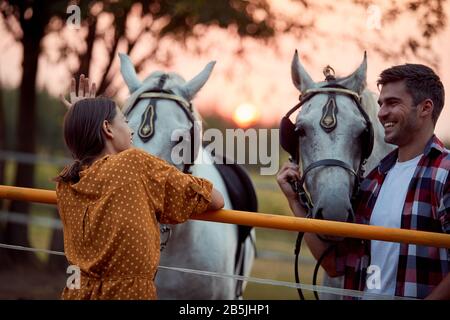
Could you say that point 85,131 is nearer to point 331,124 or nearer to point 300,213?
point 300,213

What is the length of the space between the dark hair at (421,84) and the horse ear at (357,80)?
0.69 meters

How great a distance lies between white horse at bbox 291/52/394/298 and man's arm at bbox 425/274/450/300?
661mm

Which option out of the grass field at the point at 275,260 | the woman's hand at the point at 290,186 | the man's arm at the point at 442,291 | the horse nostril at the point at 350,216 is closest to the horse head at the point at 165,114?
the woman's hand at the point at 290,186

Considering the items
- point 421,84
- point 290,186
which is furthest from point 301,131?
point 421,84

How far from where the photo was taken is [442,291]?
2.20 metres

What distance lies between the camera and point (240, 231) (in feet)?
Result: 14.7

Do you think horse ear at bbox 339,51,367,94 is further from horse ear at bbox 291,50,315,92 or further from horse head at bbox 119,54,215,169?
horse head at bbox 119,54,215,169

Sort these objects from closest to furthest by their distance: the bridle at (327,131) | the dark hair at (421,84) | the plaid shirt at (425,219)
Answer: the plaid shirt at (425,219), the dark hair at (421,84), the bridle at (327,131)

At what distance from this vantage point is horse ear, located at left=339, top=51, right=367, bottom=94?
329 centimetres

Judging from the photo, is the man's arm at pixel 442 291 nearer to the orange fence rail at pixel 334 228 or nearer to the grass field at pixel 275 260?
the orange fence rail at pixel 334 228

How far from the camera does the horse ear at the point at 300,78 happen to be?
3346mm

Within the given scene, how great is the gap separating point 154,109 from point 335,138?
3.23ft

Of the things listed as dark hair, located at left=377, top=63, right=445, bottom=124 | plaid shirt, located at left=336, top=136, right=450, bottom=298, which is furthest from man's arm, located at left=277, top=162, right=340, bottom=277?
dark hair, located at left=377, top=63, right=445, bottom=124

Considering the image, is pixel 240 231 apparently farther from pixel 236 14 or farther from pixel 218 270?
pixel 236 14
